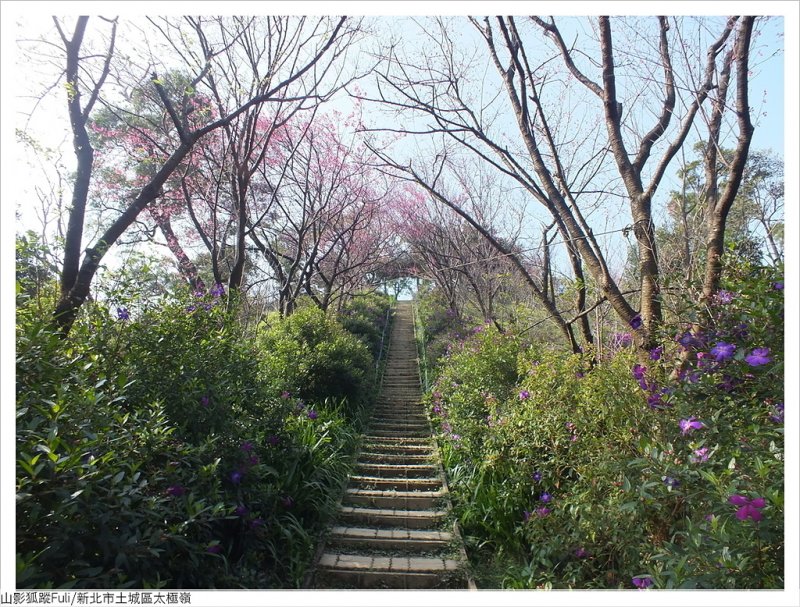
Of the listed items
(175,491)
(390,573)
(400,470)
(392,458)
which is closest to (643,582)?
(390,573)

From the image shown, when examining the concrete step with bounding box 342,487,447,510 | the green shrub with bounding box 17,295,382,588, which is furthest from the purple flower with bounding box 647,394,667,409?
the concrete step with bounding box 342,487,447,510

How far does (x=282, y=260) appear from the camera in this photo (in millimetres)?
12961

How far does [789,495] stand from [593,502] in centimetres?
128

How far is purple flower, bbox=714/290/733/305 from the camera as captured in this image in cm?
243

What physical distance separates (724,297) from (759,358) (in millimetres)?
470

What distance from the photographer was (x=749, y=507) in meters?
1.86

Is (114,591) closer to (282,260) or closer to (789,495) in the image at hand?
(789,495)

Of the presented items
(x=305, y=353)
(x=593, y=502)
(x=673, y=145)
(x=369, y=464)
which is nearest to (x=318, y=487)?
(x=369, y=464)

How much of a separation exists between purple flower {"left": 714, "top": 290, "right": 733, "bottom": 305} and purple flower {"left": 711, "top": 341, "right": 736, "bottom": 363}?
275 mm

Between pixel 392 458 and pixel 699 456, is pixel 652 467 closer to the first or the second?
pixel 699 456

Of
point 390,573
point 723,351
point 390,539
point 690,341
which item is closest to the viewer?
point 723,351

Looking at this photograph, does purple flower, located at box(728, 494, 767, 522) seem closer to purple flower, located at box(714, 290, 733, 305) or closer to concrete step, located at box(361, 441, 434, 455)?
purple flower, located at box(714, 290, 733, 305)

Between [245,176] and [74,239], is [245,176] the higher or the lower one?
the higher one

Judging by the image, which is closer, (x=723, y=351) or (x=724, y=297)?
(x=723, y=351)
